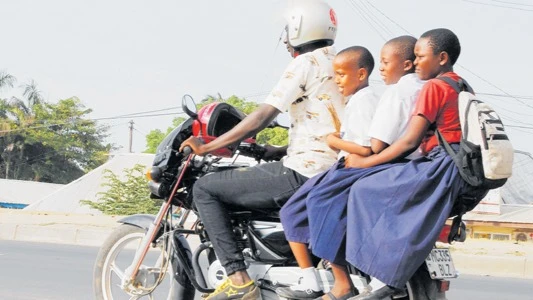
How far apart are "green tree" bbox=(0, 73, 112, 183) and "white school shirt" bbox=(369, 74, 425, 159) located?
2207 inches

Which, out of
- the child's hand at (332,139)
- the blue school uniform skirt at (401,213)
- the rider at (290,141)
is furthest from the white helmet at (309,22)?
the blue school uniform skirt at (401,213)

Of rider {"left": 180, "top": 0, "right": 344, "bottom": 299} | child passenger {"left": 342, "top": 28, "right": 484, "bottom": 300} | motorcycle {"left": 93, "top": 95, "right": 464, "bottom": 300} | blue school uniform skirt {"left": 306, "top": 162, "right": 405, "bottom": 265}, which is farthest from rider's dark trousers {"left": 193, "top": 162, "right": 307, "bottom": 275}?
child passenger {"left": 342, "top": 28, "right": 484, "bottom": 300}

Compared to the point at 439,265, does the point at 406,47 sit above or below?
above

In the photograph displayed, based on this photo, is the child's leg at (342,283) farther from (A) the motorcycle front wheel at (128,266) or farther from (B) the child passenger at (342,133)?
(A) the motorcycle front wheel at (128,266)

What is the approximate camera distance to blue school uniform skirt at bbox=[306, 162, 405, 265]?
4.07m

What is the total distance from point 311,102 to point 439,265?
105 centimetres

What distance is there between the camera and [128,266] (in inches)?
211

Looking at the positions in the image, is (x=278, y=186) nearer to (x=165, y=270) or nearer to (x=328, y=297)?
(x=328, y=297)

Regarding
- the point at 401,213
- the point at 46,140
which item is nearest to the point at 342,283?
the point at 401,213

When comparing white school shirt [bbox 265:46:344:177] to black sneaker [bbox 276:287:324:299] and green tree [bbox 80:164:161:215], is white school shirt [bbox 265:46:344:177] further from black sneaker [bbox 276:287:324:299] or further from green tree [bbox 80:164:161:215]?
green tree [bbox 80:164:161:215]

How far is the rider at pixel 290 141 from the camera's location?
14.8 ft

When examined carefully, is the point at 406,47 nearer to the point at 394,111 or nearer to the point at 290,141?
the point at 394,111

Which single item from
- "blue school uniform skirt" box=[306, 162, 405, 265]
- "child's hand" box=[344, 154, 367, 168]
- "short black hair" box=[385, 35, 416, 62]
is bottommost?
"blue school uniform skirt" box=[306, 162, 405, 265]

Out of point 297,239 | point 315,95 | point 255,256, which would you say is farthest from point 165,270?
point 315,95
